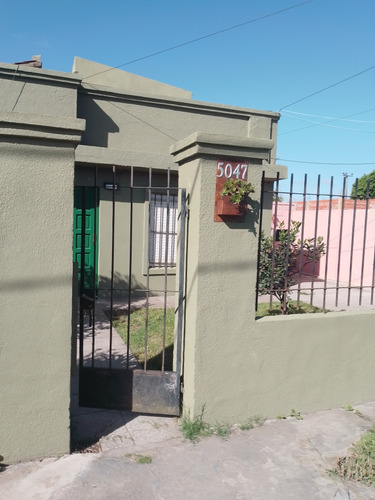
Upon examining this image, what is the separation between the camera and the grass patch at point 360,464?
297 cm

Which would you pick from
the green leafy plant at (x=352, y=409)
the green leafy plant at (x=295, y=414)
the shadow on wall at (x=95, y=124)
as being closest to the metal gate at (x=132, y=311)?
the shadow on wall at (x=95, y=124)

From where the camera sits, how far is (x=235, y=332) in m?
3.60

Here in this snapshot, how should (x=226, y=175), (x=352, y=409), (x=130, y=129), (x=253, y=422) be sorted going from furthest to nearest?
1. (x=130, y=129)
2. (x=352, y=409)
3. (x=253, y=422)
4. (x=226, y=175)

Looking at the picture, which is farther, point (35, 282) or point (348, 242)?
point (348, 242)

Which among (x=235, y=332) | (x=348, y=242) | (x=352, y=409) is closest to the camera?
(x=235, y=332)

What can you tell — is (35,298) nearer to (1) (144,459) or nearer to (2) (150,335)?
(1) (144,459)

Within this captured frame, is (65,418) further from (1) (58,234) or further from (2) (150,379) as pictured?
(1) (58,234)

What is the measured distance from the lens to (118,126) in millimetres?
8477

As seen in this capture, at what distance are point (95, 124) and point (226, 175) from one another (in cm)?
561

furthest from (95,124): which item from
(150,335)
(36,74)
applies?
(150,335)

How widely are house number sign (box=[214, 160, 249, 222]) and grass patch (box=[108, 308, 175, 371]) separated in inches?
81.4

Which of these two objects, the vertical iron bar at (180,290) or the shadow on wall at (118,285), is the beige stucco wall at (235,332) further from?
the shadow on wall at (118,285)

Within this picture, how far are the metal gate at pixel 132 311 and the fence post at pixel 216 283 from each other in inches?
7.3

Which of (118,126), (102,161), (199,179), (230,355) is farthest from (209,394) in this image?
(118,126)
